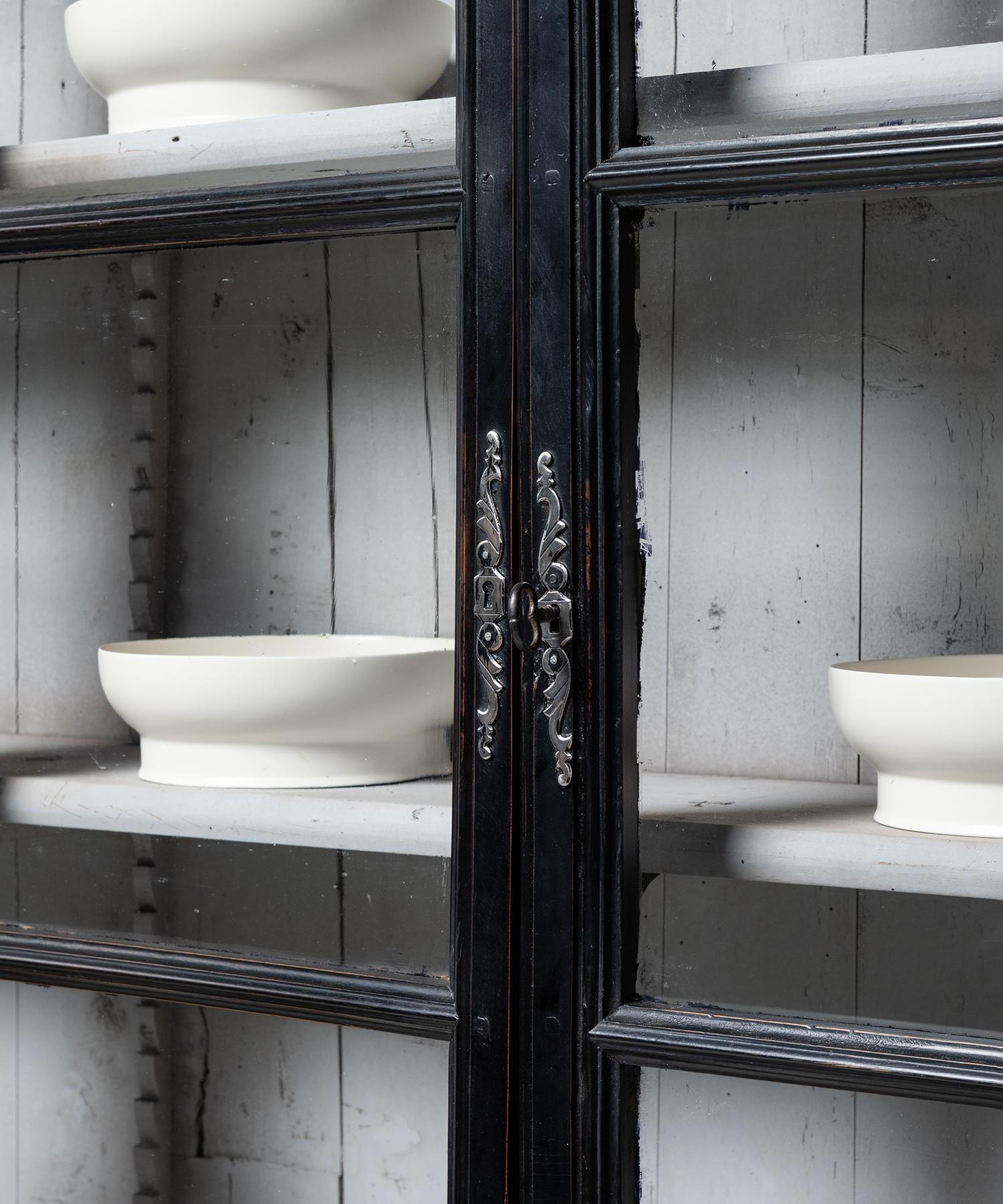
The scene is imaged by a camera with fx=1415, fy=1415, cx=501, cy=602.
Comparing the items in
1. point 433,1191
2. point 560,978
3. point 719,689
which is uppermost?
point 719,689

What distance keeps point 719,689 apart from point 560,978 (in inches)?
6.3

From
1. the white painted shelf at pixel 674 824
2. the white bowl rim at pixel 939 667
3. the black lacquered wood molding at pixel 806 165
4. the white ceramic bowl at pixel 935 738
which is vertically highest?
the black lacquered wood molding at pixel 806 165

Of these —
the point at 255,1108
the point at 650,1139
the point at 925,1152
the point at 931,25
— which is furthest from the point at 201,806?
the point at 931,25

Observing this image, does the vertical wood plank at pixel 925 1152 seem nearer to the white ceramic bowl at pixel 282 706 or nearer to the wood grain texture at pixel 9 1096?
the white ceramic bowl at pixel 282 706

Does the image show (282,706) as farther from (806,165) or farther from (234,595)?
(806,165)

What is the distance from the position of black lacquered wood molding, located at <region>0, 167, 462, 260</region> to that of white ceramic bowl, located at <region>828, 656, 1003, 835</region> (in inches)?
12.4

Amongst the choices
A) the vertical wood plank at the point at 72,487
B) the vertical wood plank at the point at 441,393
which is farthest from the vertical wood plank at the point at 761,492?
the vertical wood plank at the point at 72,487

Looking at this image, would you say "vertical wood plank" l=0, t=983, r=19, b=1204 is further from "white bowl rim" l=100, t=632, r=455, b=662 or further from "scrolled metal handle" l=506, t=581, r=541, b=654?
"scrolled metal handle" l=506, t=581, r=541, b=654

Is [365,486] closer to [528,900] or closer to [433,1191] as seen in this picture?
[528,900]

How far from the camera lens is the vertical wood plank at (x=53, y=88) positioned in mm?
797

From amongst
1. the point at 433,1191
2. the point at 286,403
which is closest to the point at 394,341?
the point at 286,403

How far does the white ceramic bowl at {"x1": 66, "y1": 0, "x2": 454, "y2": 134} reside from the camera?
29.0 inches

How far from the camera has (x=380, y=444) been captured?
0.74 meters

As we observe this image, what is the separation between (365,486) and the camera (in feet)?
2.44
